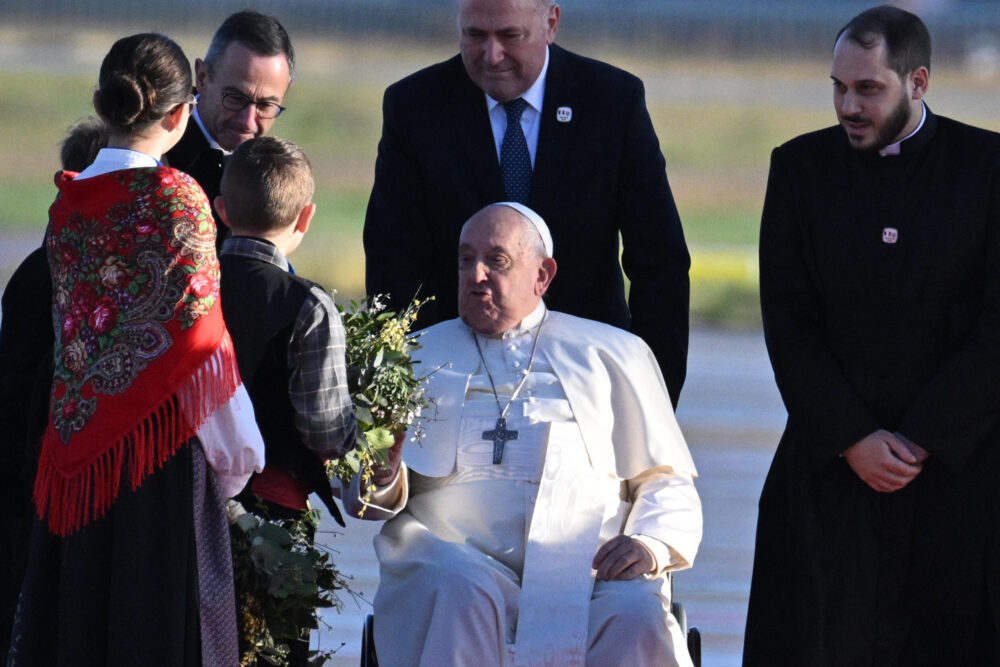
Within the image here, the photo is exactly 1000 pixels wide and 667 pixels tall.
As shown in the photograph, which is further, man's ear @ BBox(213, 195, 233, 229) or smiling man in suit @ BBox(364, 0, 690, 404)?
smiling man in suit @ BBox(364, 0, 690, 404)

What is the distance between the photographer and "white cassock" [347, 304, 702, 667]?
3648 mm

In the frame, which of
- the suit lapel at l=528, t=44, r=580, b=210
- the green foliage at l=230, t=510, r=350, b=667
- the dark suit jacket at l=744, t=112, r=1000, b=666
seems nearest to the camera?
the green foliage at l=230, t=510, r=350, b=667

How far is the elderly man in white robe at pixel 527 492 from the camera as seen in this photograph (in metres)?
3.66

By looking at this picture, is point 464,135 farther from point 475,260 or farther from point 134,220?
point 134,220

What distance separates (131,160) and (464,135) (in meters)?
1.49

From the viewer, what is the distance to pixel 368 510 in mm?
3977

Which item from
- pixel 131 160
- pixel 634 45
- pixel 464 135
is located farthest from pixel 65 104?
pixel 131 160

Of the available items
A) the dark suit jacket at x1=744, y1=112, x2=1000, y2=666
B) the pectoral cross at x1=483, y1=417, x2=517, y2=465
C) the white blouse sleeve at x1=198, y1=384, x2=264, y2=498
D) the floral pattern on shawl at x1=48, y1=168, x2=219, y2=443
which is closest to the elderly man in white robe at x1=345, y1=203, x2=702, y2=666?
the pectoral cross at x1=483, y1=417, x2=517, y2=465

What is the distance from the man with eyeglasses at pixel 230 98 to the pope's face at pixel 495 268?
0.62 metres

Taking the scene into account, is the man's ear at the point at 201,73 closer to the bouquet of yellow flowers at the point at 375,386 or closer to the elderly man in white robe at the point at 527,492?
the elderly man in white robe at the point at 527,492

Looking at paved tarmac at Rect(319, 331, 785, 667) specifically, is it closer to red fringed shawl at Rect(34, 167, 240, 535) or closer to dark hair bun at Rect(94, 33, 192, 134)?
red fringed shawl at Rect(34, 167, 240, 535)

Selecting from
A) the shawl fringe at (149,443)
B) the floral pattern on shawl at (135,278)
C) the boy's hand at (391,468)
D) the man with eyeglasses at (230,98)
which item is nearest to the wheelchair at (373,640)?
the boy's hand at (391,468)

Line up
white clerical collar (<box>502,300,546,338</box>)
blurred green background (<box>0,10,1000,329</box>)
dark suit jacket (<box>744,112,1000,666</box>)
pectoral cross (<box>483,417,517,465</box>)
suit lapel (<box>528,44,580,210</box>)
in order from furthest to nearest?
1. blurred green background (<box>0,10,1000,329</box>)
2. suit lapel (<box>528,44,580,210</box>)
3. white clerical collar (<box>502,300,546,338</box>)
4. dark suit jacket (<box>744,112,1000,666</box>)
5. pectoral cross (<box>483,417,517,465</box>)

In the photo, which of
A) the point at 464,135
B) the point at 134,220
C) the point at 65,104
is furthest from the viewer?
the point at 65,104
